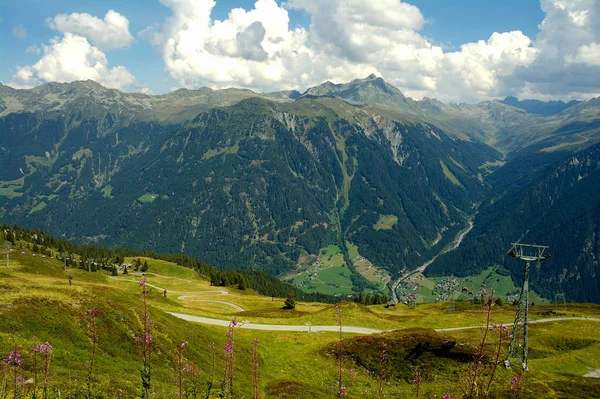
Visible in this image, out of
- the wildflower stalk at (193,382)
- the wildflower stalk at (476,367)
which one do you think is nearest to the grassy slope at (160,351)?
the wildflower stalk at (193,382)

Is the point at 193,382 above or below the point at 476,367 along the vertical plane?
below

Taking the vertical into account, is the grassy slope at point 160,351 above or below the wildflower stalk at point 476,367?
below

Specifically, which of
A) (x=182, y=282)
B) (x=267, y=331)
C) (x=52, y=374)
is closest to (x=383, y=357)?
(x=52, y=374)

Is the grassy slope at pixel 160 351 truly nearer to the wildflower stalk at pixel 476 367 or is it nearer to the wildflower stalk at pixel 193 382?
the wildflower stalk at pixel 193 382

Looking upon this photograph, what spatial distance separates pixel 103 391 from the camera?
21516 millimetres

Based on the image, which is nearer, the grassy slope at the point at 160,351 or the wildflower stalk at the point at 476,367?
the wildflower stalk at the point at 476,367

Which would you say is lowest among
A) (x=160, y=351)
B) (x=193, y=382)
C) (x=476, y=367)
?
(x=160, y=351)

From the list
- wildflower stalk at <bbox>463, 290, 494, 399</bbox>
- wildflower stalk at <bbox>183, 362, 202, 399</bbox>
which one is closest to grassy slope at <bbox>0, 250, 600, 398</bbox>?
wildflower stalk at <bbox>183, 362, 202, 399</bbox>

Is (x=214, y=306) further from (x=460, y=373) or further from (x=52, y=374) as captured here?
(x=52, y=374)

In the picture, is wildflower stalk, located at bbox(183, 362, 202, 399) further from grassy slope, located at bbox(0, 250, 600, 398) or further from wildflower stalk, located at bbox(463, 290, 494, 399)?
wildflower stalk, located at bbox(463, 290, 494, 399)

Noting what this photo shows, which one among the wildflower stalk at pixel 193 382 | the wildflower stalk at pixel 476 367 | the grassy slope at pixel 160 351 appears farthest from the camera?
the grassy slope at pixel 160 351

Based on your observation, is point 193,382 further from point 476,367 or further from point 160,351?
point 160,351

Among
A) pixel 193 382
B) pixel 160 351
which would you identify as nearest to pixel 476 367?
pixel 193 382

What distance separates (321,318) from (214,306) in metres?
46.8
